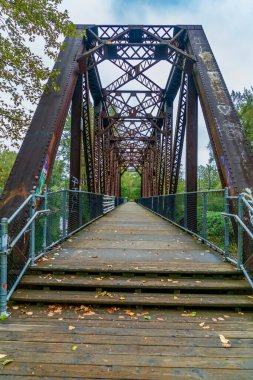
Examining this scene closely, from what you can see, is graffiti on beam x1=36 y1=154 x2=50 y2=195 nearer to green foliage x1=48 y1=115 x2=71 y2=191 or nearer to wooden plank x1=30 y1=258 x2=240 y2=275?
wooden plank x1=30 y1=258 x2=240 y2=275

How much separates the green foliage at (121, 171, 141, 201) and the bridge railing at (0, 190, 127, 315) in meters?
67.8

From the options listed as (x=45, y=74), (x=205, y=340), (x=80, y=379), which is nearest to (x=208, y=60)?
(x=45, y=74)

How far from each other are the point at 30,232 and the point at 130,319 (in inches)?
78.5

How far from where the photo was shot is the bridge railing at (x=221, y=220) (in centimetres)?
381

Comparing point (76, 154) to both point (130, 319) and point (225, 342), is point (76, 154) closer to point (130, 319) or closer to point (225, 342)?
point (130, 319)

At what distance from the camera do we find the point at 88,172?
32.6 ft

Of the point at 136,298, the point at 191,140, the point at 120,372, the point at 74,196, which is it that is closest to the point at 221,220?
the point at 191,140

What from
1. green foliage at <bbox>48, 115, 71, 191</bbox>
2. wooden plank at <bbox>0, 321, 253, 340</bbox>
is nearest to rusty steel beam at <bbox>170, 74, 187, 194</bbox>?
wooden plank at <bbox>0, 321, 253, 340</bbox>

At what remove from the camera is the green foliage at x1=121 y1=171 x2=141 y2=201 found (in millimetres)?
75275

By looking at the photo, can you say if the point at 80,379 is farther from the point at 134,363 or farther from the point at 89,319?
the point at 89,319

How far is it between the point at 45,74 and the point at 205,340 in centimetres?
608

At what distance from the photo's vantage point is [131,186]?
268 feet

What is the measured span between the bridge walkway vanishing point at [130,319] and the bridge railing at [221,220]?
29 centimetres

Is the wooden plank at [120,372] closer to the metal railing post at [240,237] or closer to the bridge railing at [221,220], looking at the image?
the bridge railing at [221,220]
